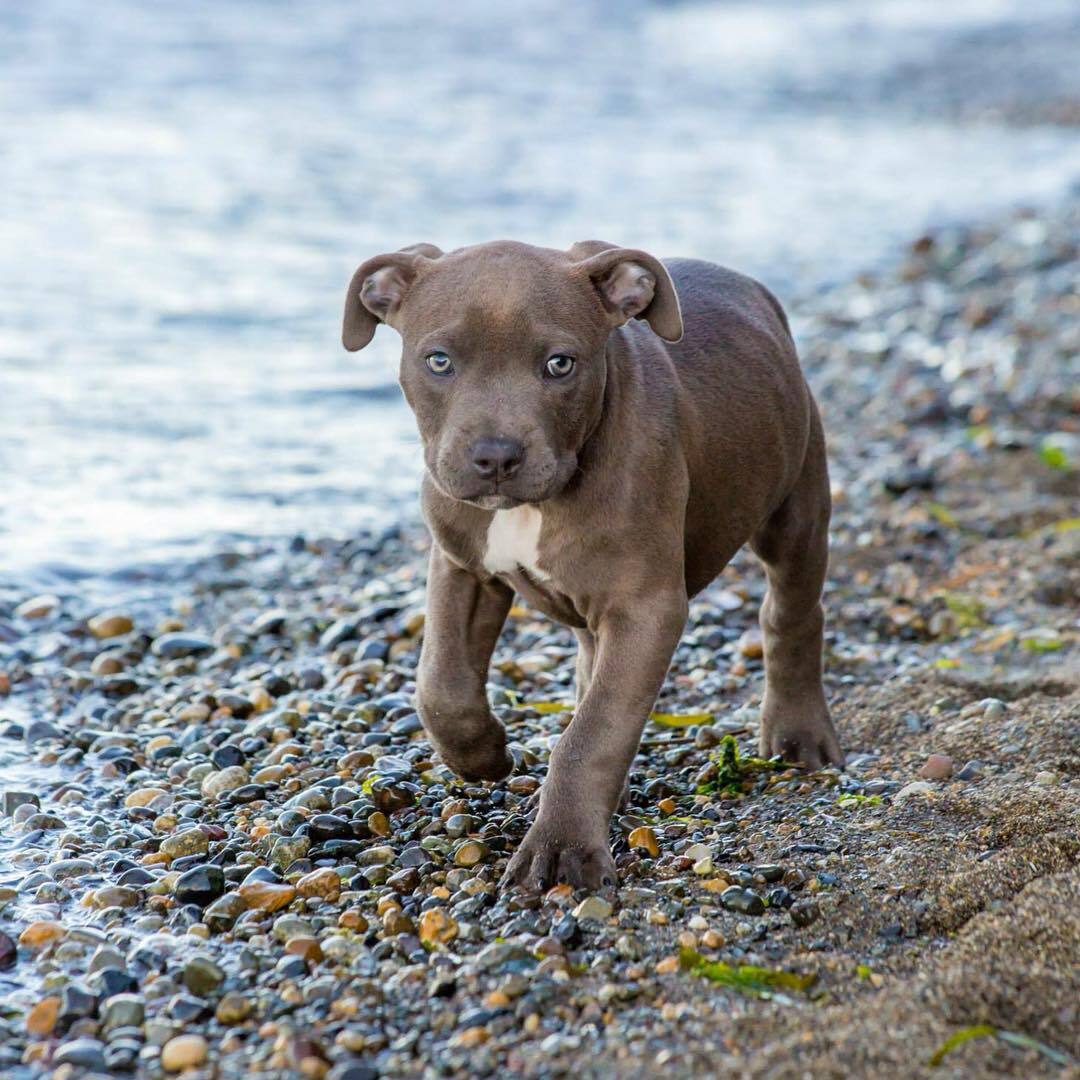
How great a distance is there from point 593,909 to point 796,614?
1.99 metres

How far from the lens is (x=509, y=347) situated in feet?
16.2

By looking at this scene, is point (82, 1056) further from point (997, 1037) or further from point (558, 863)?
point (997, 1037)

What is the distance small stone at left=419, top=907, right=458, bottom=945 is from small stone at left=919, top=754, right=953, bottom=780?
1.97m

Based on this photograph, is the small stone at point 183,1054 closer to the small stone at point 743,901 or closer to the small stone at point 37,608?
the small stone at point 743,901

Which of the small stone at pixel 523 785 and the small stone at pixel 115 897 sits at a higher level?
the small stone at pixel 115 897

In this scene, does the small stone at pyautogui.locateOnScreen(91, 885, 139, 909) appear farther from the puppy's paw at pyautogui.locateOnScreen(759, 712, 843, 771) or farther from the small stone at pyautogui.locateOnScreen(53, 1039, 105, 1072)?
the puppy's paw at pyautogui.locateOnScreen(759, 712, 843, 771)

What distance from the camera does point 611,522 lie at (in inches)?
199

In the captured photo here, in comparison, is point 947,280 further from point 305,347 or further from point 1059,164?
point 1059,164

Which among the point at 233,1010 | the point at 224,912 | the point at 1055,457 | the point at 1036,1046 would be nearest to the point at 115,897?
the point at 224,912

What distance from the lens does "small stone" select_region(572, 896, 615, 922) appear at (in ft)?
15.2

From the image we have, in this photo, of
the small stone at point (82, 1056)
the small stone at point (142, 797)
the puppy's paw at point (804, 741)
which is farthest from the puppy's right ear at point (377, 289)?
the small stone at point (82, 1056)

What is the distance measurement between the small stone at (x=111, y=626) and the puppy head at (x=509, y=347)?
11.4 feet

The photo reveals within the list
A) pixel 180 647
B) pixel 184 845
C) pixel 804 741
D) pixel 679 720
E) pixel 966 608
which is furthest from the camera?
pixel 180 647

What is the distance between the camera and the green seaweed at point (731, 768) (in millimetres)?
5855
